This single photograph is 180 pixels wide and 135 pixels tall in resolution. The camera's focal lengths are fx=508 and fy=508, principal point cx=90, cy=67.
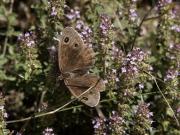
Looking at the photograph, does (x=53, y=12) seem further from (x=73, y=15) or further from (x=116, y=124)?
(x=116, y=124)

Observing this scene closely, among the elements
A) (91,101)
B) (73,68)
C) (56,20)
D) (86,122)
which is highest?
(56,20)

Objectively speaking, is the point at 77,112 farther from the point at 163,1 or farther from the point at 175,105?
the point at 163,1

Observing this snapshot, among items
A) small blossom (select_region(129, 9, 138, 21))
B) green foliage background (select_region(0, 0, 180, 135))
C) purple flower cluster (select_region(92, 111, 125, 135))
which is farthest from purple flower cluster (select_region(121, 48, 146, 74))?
small blossom (select_region(129, 9, 138, 21))

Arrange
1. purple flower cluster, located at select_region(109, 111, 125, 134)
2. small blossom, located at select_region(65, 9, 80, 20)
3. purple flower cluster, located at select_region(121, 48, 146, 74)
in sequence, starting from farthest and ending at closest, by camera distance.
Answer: small blossom, located at select_region(65, 9, 80, 20) < purple flower cluster, located at select_region(121, 48, 146, 74) < purple flower cluster, located at select_region(109, 111, 125, 134)

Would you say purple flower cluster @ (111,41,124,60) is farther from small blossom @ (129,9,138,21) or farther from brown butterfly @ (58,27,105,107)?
small blossom @ (129,9,138,21)

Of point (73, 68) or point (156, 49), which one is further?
point (156, 49)

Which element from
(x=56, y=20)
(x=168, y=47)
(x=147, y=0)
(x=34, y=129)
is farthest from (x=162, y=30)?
(x=147, y=0)

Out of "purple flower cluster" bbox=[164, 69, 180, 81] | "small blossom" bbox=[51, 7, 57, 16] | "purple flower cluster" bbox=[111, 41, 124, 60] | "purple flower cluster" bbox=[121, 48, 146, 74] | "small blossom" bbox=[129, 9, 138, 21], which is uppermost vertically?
"small blossom" bbox=[51, 7, 57, 16]
